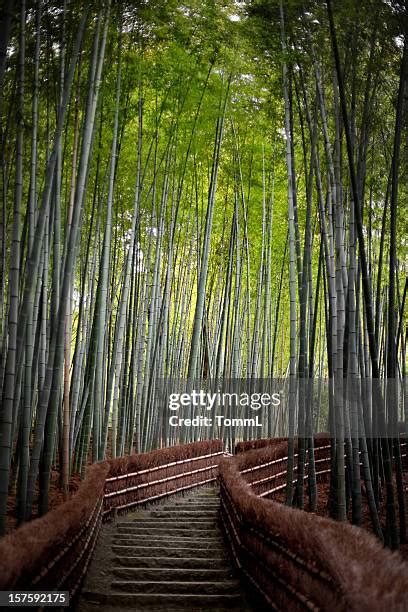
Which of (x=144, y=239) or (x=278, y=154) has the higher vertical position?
(x=278, y=154)

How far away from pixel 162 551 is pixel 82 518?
105 centimetres

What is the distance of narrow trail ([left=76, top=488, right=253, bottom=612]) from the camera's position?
113 inches

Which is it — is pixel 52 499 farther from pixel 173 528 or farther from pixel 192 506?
pixel 192 506

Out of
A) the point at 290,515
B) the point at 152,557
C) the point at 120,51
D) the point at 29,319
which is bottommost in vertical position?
the point at 152,557

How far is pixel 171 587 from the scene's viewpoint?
10.1 ft

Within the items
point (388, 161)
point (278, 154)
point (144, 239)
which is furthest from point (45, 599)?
point (144, 239)

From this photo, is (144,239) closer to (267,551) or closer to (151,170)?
(151,170)

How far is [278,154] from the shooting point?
279 inches

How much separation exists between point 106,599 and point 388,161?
172 inches

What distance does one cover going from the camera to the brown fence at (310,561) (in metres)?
1.47

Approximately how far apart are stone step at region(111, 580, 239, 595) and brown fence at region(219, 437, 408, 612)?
17cm

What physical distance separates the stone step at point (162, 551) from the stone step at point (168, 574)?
1.13 ft

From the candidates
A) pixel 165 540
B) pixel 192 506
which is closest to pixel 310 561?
Answer: pixel 165 540

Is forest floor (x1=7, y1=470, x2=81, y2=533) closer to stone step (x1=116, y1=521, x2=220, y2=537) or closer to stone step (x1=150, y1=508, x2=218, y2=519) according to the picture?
stone step (x1=116, y1=521, x2=220, y2=537)
